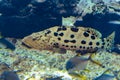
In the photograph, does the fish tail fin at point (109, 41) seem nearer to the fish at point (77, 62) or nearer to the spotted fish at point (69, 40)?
the spotted fish at point (69, 40)

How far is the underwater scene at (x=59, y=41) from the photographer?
21.9 ft

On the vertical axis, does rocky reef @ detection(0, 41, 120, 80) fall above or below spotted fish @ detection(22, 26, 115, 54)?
below

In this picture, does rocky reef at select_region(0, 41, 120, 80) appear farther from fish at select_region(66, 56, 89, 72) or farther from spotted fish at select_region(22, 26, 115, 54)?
spotted fish at select_region(22, 26, 115, 54)

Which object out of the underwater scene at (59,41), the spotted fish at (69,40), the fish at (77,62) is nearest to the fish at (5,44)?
the underwater scene at (59,41)

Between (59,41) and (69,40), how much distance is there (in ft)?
1.05

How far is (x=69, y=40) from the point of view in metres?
8.38

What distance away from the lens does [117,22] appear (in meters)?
9.34

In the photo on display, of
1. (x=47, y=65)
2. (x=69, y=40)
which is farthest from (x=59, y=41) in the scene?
(x=47, y=65)

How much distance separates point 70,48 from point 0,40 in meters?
2.22

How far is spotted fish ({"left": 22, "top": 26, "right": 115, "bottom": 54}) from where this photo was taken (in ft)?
27.1

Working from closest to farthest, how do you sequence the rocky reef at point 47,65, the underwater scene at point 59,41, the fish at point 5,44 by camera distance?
the rocky reef at point 47,65 → the underwater scene at point 59,41 → the fish at point 5,44

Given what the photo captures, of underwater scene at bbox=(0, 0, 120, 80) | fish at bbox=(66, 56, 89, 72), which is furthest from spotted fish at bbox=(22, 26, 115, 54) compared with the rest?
fish at bbox=(66, 56, 89, 72)

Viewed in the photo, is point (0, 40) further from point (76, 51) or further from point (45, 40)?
point (76, 51)

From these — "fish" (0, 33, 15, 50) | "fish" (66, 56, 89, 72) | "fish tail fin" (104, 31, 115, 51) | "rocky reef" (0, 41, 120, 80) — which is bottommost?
"fish" (66, 56, 89, 72)
